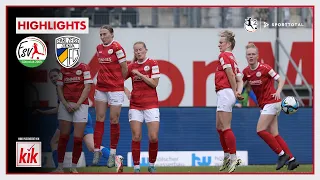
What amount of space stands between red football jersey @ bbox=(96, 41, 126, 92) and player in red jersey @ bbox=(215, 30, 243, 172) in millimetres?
1443

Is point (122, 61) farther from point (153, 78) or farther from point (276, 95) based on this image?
point (276, 95)

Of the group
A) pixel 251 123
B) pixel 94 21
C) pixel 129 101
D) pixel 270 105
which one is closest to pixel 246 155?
pixel 251 123

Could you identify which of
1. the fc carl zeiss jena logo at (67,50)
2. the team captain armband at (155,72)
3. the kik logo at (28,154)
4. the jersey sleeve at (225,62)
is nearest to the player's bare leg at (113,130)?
the team captain armband at (155,72)

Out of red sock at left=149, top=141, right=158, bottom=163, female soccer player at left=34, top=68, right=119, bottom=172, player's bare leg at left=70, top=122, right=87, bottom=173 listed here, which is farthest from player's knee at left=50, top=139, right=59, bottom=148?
red sock at left=149, top=141, right=158, bottom=163

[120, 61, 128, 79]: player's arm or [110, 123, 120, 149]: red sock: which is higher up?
[120, 61, 128, 79]: player's arm

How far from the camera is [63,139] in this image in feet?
51.3

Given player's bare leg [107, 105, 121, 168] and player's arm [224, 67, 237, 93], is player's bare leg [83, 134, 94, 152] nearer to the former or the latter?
player's bare leg [107, 105, 121, 168]

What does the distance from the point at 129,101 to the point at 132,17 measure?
1358mm

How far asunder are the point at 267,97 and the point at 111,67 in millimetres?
2464

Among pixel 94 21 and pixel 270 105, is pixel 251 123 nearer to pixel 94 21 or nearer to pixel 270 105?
pixel 270 105

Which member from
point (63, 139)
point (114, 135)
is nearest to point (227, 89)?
point (114, 135)

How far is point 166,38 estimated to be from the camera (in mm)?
18469

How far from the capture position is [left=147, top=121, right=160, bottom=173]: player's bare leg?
1554cm

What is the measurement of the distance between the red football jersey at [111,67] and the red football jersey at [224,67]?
55.5 inches
